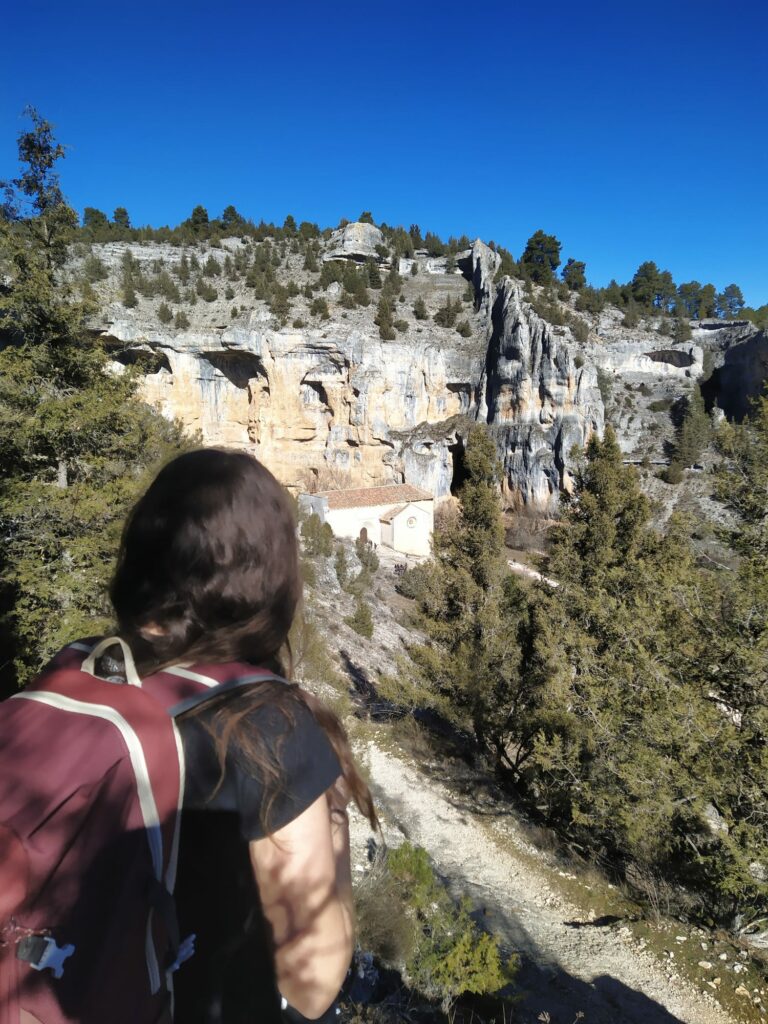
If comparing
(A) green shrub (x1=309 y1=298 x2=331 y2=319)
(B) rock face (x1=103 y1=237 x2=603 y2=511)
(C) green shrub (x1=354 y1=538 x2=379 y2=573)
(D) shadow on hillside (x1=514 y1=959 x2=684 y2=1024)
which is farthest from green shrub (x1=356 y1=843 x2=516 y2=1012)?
(A) green shrub (x1=309 y1=298 x2=331 y2=319)

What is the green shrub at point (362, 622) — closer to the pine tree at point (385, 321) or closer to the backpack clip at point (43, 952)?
the backpack clip at point (43, 952)

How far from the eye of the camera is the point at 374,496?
2986 cm

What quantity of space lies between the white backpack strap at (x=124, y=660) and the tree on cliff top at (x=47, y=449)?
6.05 meters

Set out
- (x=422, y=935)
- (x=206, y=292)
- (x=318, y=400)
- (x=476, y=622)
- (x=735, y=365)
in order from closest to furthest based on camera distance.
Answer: (x=422, y=935) → (x=476, y=622) → (x=318, y=400) → (x=206, y=292) → (x=735, y=365)

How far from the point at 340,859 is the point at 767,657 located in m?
6.42

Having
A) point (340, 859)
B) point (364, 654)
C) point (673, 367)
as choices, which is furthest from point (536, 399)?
point (340, 859)

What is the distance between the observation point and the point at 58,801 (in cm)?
76

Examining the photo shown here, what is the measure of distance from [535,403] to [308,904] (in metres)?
36.3

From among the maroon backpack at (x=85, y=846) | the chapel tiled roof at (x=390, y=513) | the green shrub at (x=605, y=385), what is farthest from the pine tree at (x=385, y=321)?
the maroon backpack at (x=85, y=846)

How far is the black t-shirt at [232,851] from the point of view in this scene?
2.91 feet

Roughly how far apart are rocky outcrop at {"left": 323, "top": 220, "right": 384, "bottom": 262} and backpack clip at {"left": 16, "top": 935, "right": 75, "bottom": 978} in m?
45.7

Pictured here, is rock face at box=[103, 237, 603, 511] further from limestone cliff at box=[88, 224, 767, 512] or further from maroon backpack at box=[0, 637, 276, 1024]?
maroon backpack at box=[0, 637, 276, 1024]

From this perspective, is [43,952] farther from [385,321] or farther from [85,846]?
[385,321]

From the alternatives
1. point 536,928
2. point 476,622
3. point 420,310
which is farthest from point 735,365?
point 536,928
